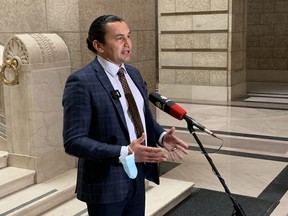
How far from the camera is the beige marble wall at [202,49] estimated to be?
921 centimetres

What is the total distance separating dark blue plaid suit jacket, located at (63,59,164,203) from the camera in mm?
1733

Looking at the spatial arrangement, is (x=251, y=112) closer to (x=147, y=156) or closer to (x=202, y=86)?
(x=202, y=86)

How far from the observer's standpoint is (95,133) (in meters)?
1.84

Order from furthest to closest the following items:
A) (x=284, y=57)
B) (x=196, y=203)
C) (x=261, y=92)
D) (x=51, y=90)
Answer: (x=284, y=57) < (x=261, y=92) < (x=196, y=203) < (x=51, y=90)

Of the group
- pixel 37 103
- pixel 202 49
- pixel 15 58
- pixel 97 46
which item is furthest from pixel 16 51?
pixel 202 49

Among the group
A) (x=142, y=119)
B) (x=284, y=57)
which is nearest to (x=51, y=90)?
(x=142, y=119)

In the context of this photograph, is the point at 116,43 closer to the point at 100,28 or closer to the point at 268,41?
the point at 100,28

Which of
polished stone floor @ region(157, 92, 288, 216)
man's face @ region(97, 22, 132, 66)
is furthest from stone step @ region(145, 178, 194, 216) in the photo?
man's face @ region(97, 22, 132, 66)

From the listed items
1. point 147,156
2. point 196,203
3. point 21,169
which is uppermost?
point 147,156

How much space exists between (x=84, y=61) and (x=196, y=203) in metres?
1.58

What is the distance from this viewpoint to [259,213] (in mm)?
3717

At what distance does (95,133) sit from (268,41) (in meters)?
11.4

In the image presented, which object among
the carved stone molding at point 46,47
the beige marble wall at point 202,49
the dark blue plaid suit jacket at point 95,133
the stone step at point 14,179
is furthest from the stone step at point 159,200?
the beige marble wall at point 202,49

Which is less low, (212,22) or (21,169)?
(212,22)
